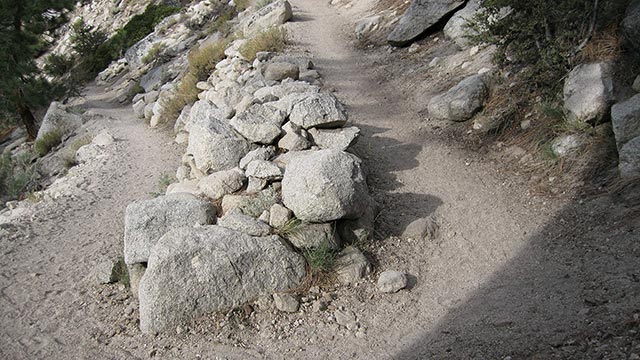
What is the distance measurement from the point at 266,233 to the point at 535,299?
2812mm

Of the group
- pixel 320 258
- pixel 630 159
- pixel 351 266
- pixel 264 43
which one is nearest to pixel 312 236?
pixel 320 258

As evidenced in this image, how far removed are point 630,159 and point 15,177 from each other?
1223 cm

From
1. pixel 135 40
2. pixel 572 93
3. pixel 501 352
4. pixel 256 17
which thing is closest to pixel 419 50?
pixel 572 93

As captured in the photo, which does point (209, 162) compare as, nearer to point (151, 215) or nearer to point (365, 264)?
Answer: point (151, 215)

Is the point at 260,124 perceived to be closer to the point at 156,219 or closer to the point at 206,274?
the point at 156,219

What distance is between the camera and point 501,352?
389 centimetres

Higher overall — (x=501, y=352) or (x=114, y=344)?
(x=114, y=344)

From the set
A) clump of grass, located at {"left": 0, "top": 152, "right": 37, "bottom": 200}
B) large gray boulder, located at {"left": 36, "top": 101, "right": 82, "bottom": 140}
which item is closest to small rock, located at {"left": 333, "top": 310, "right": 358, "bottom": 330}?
clump of grass, located at {"left": 0, "top": 152, "right": 37, "bottom": 200}

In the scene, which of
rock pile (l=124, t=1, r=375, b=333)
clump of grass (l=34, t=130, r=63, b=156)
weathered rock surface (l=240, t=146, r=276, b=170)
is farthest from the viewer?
clump of grass (l=34, t=130, r=63, b=156)

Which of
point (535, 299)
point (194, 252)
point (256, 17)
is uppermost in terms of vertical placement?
point (256, 17)

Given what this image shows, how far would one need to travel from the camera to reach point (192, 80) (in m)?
12.3

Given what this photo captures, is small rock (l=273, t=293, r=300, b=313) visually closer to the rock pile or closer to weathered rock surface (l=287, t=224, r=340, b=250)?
the rock pile

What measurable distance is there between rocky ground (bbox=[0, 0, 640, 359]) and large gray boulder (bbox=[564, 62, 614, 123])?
3.56 ft

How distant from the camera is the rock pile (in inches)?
193
